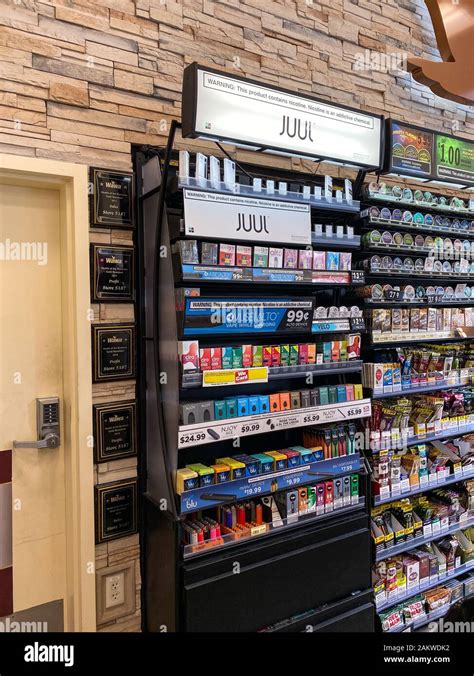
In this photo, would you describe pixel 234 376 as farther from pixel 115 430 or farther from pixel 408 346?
pixel 408 346

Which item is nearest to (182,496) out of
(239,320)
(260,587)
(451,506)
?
(260,587)

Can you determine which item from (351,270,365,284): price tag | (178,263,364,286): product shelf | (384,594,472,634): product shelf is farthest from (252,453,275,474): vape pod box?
(384,594,472,634): product shelf

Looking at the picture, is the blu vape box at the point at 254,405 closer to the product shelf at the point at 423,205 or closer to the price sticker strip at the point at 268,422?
the price sticker strip at the point at 268,422

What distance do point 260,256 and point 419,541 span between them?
2149 millimetres

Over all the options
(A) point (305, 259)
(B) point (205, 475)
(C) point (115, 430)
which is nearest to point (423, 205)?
(A) point (305, 259)

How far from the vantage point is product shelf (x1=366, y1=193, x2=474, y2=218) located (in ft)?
10.0

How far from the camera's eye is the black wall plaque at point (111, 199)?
7.98 feet

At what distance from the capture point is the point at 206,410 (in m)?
2.34

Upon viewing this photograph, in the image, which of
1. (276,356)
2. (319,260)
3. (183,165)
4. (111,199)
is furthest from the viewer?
(319,260)

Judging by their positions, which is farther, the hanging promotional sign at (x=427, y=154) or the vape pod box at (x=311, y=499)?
the hanging promotional sign at (x=427, y=154)

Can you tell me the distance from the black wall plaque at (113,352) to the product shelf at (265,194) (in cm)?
74

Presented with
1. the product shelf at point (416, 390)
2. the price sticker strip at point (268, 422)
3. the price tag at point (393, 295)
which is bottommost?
the price sticker strip at point (268, 422)

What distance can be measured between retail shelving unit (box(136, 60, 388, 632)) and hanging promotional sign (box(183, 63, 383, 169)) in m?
0.15

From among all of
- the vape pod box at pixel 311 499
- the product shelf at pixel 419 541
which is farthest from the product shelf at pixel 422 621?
the vape pod box at pixel 311 499
